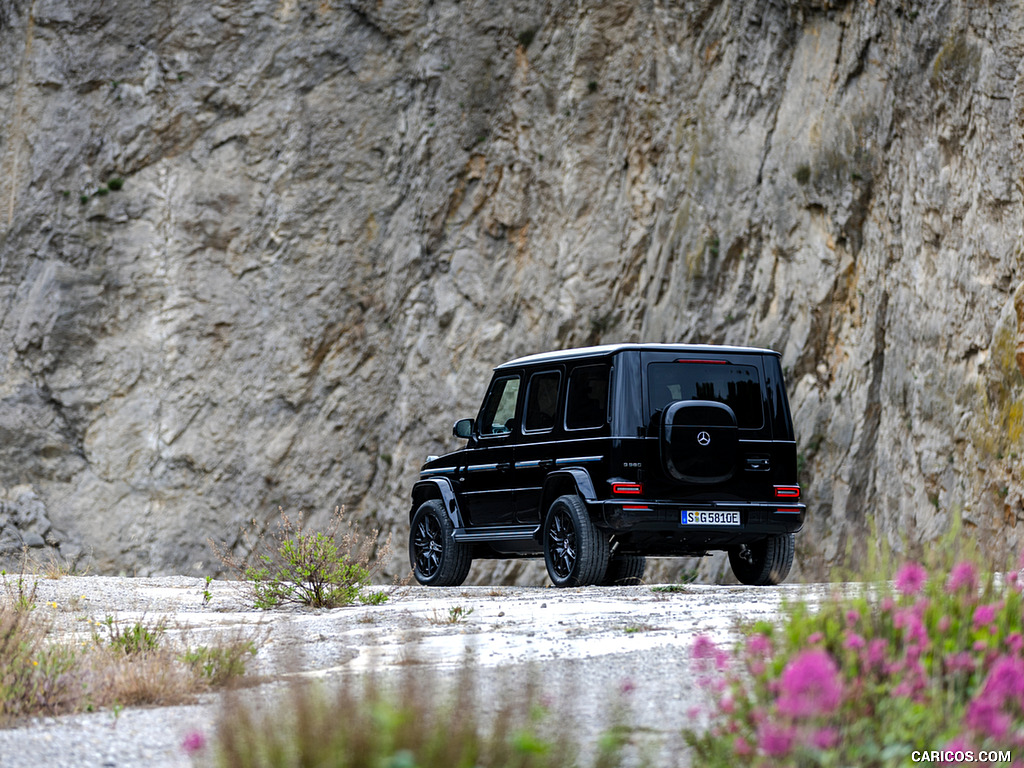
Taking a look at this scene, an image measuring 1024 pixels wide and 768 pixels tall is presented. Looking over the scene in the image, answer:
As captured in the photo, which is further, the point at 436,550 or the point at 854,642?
the point at 436,550

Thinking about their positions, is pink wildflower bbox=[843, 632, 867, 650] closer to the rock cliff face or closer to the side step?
the side step

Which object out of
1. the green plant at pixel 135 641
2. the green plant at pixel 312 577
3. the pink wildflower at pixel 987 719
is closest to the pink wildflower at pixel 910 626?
the pink wildflower at pixel 987 719

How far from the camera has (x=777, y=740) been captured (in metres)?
3.04

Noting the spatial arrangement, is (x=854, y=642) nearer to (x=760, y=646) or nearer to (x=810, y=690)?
(x=760, y=646)

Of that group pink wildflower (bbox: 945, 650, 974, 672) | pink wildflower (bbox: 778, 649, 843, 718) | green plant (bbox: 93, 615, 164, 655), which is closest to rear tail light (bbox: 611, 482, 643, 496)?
green plant (bbox: 93, 615, 164, 655)

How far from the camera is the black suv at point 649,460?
10.9m

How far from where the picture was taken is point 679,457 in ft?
35.9

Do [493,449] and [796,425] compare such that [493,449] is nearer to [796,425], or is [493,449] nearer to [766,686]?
[796,425]

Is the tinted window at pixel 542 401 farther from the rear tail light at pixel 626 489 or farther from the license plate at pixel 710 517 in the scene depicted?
the license plate at pixel 710 517

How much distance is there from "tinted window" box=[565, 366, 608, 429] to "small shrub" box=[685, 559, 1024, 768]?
6.70 meters

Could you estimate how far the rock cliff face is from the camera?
74.0ft

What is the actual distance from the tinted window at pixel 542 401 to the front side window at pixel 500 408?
0.79 feet

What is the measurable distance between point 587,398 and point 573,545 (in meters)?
1.37

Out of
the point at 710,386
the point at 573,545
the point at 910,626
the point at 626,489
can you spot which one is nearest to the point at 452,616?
the point at 626,489
